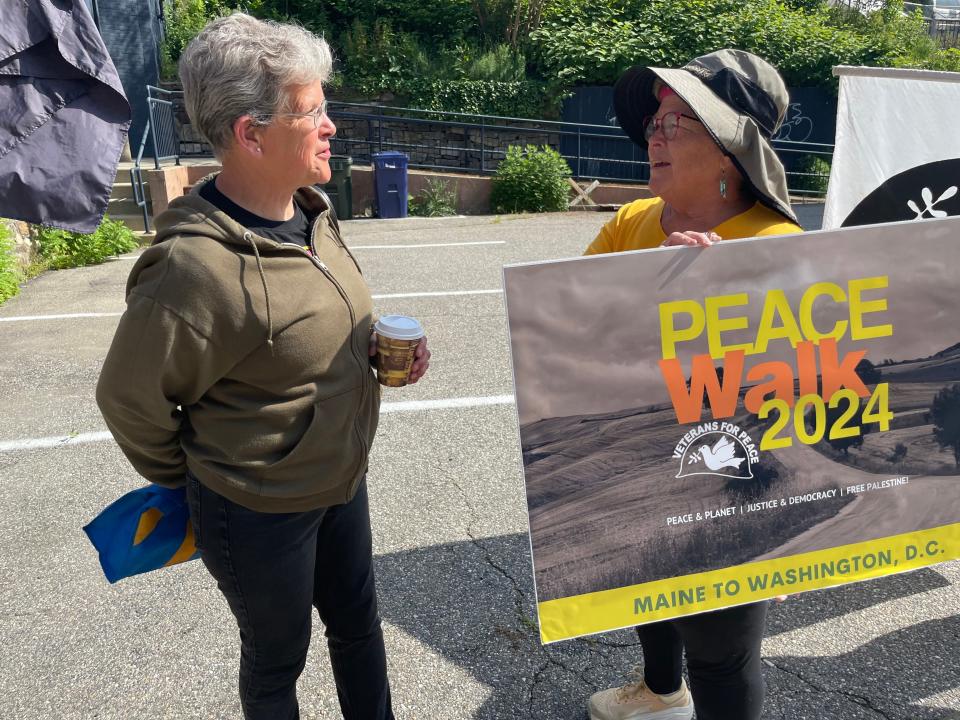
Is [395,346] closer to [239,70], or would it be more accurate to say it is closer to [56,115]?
[239,70]

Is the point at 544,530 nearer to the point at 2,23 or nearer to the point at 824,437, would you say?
the point at 824,437

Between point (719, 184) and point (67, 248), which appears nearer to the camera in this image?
point (719, 184)

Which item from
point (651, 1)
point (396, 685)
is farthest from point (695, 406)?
point (651, 1)

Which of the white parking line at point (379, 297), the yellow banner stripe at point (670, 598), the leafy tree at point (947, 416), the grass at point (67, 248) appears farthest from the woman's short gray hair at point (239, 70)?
the grass at point (67, 248)

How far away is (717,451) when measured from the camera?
1.90m

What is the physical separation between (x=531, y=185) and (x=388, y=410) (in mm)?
9125

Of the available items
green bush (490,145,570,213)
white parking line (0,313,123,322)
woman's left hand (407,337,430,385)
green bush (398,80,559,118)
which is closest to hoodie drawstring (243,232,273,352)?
woman's left hand (407,337,430,385)

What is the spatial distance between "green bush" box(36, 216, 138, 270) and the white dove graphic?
8.86 meters

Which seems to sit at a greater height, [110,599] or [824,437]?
[824,437]

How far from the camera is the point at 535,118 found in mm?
16844

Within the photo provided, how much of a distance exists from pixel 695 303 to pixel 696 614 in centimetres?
79

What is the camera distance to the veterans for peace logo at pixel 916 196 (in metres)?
3.47

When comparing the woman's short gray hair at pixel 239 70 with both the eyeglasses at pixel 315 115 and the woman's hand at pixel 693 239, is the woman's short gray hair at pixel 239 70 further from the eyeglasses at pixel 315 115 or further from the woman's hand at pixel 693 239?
the woman's hand at pixel 693 239

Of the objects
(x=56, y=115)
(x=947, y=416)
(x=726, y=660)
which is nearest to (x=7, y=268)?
(x=56, y=115)
